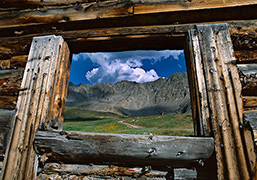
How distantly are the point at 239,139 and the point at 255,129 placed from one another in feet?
0.52

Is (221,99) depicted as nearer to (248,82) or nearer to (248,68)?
(248,82)

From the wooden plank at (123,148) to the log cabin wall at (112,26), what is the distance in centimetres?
64

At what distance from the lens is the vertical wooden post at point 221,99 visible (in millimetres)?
1153

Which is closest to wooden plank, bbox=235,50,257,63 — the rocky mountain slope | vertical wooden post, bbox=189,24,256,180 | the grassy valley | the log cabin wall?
the log cabin wall

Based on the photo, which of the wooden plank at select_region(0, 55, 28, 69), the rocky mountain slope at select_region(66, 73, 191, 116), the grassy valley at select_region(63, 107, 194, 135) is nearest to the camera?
the wooden plank at select_region(0, 55, 28, 69)

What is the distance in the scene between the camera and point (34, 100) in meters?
1.53

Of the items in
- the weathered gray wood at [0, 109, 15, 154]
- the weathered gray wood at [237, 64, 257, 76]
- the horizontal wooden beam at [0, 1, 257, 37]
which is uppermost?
the horizontal wooden beam at [0, 1, 257, 37]

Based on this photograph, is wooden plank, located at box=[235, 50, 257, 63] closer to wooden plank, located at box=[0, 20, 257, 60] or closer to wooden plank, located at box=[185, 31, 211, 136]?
wooden plank, located at box=[0, 20, 257, 60]

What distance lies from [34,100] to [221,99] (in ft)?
6.63

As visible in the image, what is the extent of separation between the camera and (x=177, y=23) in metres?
1.68

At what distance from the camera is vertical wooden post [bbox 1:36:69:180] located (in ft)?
4.46

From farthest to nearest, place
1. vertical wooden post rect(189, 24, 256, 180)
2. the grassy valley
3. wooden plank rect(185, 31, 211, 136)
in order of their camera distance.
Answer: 1. the grassy valley
2. wooden plank rect(185, 31, 211, 136)
3. vertical wooden post rect(189, 24, 256, 180)

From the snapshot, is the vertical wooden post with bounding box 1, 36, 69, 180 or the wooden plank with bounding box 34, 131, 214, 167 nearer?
the wooden plank with bounding box 34, 131, 214, 167

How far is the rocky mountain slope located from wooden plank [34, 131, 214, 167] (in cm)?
7369
